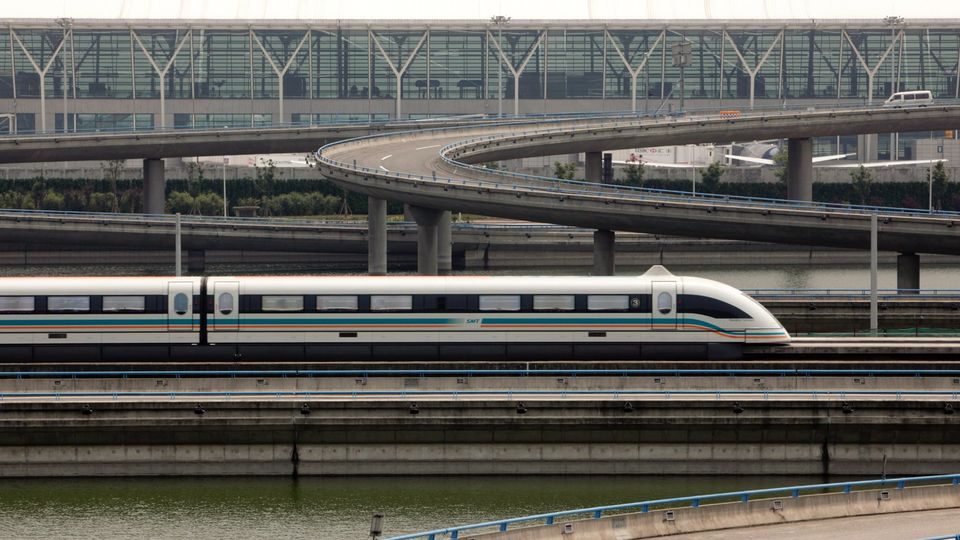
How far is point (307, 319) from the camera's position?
4966cm

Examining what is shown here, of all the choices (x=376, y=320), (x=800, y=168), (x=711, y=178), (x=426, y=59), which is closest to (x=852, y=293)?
(x=376, y=320)

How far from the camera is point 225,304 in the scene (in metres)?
49.3

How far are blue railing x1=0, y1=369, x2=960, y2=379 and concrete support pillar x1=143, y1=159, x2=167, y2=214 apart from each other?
81009mm

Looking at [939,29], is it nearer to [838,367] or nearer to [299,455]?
[838,367]

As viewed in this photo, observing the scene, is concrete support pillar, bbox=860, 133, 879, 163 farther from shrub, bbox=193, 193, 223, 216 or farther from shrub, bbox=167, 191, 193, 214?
shrub, bbox=167, 191, 193, 214

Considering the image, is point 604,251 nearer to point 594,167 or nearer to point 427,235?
point 427,235

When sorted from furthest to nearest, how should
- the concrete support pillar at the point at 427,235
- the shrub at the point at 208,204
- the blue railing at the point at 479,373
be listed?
1. the shrub at the point at 208,204
2. the concrete support pillar at the point at 427,235
3. the blue railing at the point at 479,373

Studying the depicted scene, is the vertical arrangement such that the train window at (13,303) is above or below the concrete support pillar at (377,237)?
below

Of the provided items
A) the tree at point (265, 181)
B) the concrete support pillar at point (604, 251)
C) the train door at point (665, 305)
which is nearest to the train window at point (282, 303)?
the train door at point (665, 305)

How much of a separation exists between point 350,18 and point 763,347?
462ft

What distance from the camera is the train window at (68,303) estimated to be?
4909cm

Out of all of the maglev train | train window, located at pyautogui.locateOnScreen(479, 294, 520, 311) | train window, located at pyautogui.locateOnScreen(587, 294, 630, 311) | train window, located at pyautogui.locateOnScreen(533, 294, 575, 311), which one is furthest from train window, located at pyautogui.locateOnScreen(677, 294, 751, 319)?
train window, located at pyautogui.locateOnScreen(479, 294, 520, 311)

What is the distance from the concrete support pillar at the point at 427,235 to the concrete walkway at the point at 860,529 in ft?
227

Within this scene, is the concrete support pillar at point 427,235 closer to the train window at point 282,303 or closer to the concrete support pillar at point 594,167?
the concrete support pillar at point 594,167
